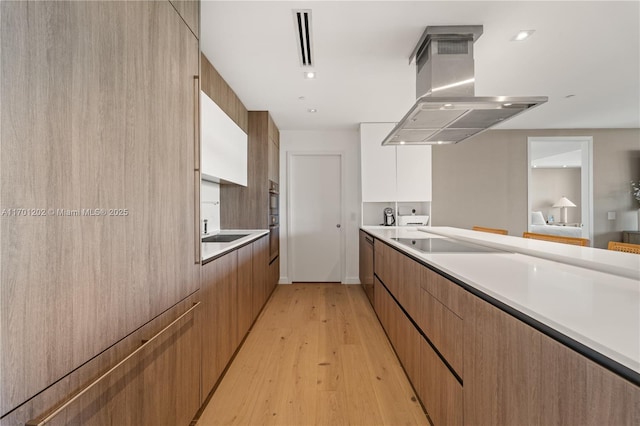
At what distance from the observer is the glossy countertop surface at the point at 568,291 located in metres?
0.58

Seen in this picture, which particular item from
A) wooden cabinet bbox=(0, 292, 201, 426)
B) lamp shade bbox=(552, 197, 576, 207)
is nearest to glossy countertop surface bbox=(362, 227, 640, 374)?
wooden cabinet bbox=(0, 292, 201, 426)

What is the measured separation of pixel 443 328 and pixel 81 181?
1.45 meters

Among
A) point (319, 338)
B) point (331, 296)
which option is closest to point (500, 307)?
point (319, 338)

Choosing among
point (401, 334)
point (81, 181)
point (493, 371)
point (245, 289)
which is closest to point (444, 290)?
point (493, 371)

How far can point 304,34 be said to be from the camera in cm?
201

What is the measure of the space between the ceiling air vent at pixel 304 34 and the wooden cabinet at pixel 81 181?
2.85 feet

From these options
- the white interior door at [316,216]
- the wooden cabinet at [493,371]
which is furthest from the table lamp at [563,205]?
the wooden cabinet at [493,371]

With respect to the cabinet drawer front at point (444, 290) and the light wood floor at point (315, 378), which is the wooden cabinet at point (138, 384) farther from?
the cabinet drawer front at point (444, 290)

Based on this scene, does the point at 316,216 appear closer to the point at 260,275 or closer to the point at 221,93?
the point at 260,275

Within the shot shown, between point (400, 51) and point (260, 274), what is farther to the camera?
point (260, 274)

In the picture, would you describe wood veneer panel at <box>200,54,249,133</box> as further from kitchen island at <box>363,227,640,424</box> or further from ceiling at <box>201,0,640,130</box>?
kitchen island at <box>363,227,640,424</box>

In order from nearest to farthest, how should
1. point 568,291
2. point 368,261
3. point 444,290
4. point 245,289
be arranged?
point 568,291
point 444,290
point 245,289
point 368,261

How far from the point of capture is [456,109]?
2057 mm

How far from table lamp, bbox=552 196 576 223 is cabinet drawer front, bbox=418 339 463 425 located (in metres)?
8.03
